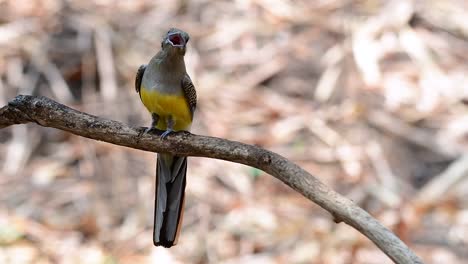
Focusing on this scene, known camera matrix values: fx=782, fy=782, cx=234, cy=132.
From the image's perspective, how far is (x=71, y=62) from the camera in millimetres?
8016

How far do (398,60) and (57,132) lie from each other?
370 centimetres

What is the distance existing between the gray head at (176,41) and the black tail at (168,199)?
58cm

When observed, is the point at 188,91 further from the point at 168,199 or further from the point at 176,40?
the point at 168,199

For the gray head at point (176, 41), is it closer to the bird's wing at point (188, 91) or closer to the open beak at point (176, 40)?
the open beak at point (176, 40)

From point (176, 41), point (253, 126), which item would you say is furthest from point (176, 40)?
point (253, 126)

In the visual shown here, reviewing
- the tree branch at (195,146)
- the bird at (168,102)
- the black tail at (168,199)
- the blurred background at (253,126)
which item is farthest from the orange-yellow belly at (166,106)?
the blurred background at (253,126)

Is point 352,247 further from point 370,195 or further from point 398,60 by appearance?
point 398,60

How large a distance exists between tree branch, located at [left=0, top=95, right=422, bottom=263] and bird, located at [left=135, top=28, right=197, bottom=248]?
0.45 meters

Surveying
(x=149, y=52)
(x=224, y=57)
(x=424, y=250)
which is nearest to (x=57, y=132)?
(x=149, y=52)

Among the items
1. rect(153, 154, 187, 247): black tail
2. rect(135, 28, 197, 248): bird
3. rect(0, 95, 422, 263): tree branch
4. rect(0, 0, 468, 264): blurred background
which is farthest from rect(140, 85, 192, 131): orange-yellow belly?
rect(0, 0, 468, 264): blurred background

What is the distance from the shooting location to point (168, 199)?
4332 millimetres

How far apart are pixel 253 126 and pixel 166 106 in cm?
380

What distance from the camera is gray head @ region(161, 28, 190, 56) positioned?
4.02m

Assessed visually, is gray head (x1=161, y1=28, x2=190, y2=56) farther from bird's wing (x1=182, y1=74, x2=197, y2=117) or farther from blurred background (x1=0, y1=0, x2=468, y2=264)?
blurred background (x1=0, y1=0, x2=468, y2=264)
